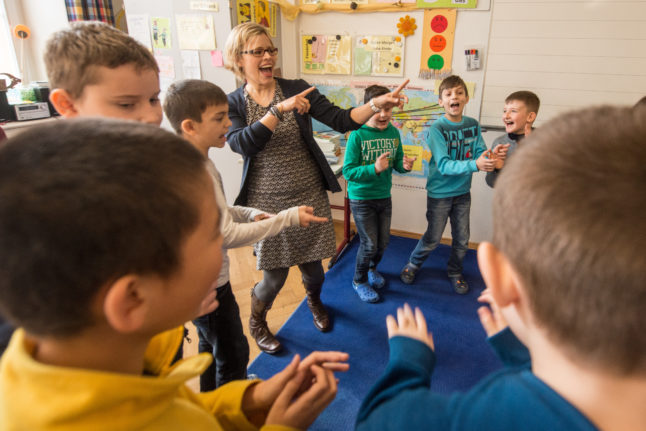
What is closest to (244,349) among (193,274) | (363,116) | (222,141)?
(222,141)

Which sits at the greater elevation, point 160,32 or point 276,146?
point 160,32

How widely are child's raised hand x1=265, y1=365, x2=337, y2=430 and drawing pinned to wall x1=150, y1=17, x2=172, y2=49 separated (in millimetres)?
2762

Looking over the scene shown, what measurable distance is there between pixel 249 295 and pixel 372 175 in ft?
3.85

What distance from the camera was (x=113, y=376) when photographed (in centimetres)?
46

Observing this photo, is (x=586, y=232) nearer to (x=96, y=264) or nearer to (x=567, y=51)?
(x=96, y=264)

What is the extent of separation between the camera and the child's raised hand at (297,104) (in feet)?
5.65

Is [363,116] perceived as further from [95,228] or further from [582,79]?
[582,79]

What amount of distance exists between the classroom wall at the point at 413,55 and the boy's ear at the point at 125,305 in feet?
9.81

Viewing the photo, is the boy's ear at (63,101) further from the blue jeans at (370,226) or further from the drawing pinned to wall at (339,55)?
the drawing pinned to wall at (339,55)

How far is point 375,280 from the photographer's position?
2684mm

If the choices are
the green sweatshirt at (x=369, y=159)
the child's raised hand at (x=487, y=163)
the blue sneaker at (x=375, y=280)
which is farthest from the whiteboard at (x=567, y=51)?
the blue sneaker at (x=375, y=280)

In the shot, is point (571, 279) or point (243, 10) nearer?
point (571, 279)

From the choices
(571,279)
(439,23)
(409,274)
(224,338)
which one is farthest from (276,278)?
(439,23)

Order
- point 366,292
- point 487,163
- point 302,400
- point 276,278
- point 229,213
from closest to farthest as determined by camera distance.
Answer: point 302,400 < point 229,213 < point 276,278 < point 487,163 < point 366,292
